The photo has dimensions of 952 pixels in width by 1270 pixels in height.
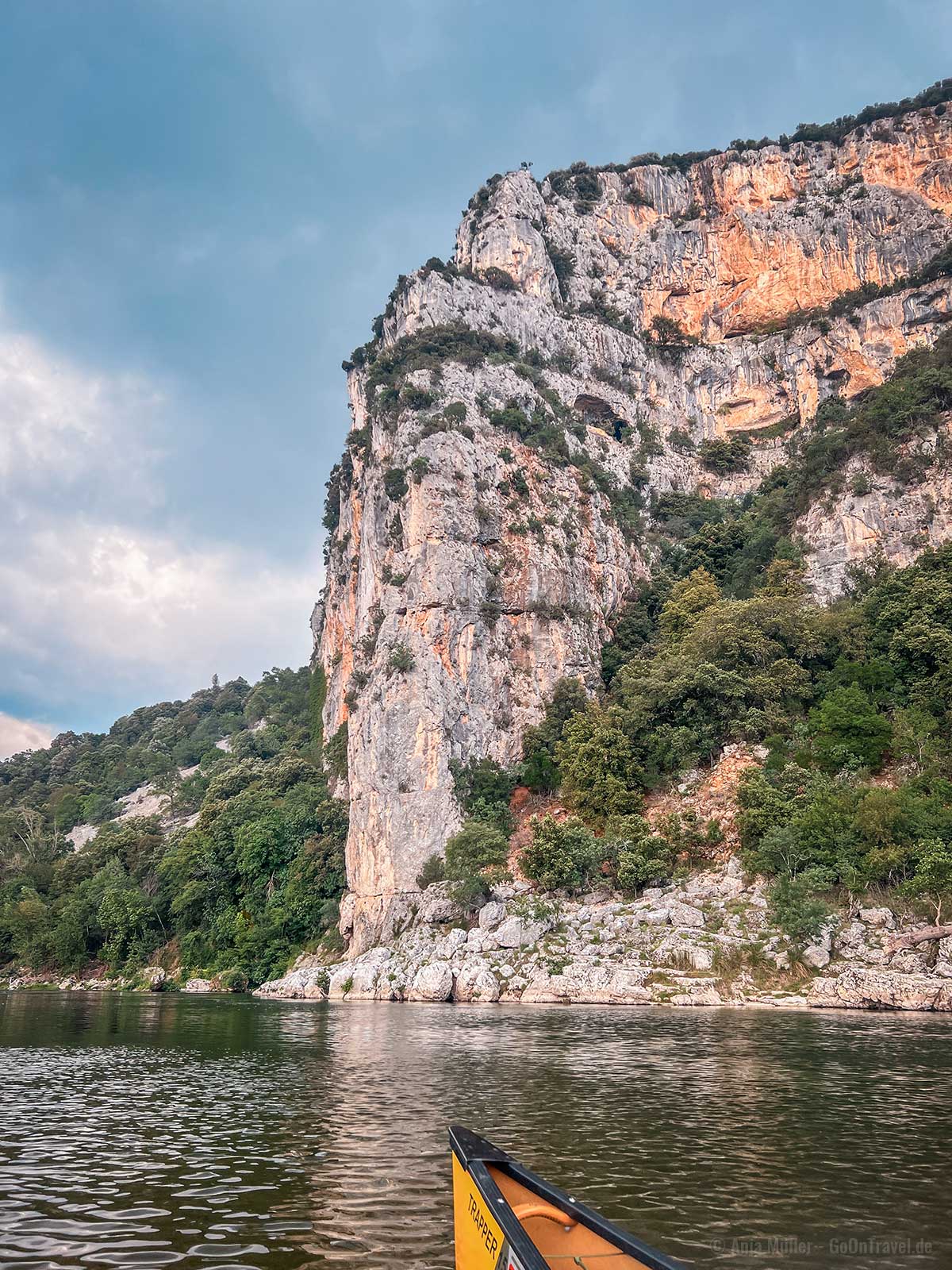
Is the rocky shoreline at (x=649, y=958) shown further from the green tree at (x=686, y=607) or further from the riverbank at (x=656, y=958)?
the green tree at (x=686, y=607)

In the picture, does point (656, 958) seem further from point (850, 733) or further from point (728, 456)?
point (728, 456)

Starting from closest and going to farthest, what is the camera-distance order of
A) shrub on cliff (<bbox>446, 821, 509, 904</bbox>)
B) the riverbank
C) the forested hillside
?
the riverbank, shrub on cliff (<bbox>446, 821, 509, 904</bbox>), the forested hillside

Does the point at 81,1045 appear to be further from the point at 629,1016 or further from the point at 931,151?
the point at 931,151

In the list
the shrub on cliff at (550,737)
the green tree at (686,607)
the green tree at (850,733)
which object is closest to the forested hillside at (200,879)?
the shrub on cliff at (550,737)

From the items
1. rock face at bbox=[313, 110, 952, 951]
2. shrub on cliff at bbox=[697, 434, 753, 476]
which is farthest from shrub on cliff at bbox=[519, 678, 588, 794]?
shrub on cliff at bbox=[697, 434, 753, 476]

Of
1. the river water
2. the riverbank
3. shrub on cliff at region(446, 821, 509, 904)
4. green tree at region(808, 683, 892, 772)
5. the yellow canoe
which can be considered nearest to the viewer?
the yellow canoe

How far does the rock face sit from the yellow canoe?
4708cm

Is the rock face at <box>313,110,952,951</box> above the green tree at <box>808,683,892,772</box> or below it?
above

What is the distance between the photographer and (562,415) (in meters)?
84.0

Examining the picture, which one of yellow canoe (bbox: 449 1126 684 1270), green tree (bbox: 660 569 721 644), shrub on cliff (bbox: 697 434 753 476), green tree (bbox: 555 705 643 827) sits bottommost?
yellow canoe (bbox: 449 1126 684 1270)

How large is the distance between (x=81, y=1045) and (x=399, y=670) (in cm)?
3911

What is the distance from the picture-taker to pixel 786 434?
91.1 m

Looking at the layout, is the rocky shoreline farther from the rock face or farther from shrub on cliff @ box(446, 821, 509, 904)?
the rock face

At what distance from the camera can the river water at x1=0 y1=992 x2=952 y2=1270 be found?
756 centimetres
